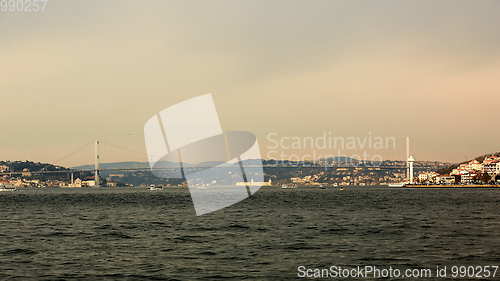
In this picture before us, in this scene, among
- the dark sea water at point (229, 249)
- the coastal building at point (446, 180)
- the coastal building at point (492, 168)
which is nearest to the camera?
the dark sea water at point (229, 249)

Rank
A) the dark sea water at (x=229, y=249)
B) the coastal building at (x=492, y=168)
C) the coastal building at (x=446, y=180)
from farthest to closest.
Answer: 1. the coastal building at (x=446, y=180)
2. the coastal building at (x=492, y=168)
3. the dark sea water at (x=229, y=249)

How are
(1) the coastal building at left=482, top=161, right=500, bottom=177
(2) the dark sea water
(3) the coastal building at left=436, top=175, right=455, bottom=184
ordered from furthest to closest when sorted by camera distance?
(3) the coastal building at left=436, top=175, right=455, bottom=184 → (1) the coastal building at left=482, top=161, right=500, bottom=177 → (2) the dark sea water

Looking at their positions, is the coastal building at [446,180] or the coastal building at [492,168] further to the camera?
the coastal building at [446,180]

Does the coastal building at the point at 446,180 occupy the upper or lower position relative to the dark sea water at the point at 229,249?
upper

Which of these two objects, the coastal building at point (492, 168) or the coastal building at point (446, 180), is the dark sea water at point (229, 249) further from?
the coastal building at point (446, 180)

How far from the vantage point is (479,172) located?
139 metres

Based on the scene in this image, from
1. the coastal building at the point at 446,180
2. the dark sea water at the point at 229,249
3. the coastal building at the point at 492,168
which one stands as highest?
the coastal building at the point at 492,168

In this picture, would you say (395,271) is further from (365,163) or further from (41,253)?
(365,163)

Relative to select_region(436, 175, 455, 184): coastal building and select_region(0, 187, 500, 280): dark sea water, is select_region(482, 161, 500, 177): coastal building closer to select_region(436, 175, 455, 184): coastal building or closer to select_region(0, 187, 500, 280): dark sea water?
select_region(436, 175, 455, 184): coastal building

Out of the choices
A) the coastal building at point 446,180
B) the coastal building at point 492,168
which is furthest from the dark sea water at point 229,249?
the coastal building at point 446,180

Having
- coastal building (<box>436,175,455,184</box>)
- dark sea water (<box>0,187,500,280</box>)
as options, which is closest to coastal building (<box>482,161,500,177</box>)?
coastal building (<box>436,175,455,184</box>)

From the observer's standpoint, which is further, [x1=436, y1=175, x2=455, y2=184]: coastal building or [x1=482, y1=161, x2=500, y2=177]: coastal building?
[x1=436, y1=175, x2=455, y2=184]: coastal building

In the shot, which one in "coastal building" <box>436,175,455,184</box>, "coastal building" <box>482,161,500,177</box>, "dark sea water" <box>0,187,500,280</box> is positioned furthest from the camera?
"coastal building" <box>436,175,455,184</box>

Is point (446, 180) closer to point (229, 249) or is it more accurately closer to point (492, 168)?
point (492, 168)
